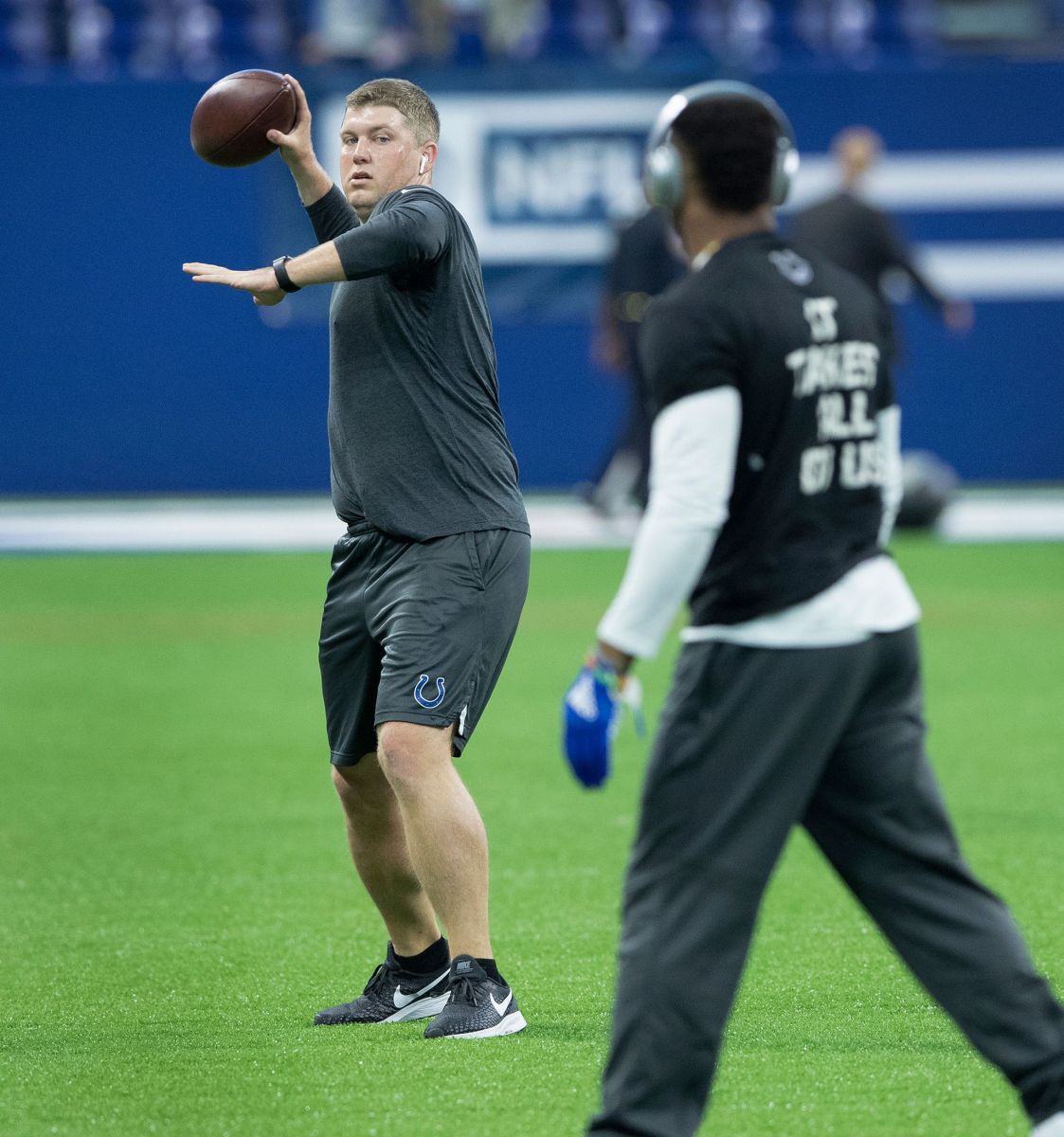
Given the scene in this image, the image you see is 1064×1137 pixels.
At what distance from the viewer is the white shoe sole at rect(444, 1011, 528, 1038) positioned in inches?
195

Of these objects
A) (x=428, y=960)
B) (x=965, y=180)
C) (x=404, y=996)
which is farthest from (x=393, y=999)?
(x=965, y=180)

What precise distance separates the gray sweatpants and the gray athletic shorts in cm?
125

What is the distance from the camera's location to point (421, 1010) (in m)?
5.25

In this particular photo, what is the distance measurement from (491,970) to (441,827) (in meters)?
0.41

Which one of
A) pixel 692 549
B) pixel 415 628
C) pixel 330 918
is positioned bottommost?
pixel 330 918

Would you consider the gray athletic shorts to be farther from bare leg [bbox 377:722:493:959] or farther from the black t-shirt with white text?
the black t-shirt with white text

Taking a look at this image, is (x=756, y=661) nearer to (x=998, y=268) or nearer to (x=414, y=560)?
(x=414, y=560)

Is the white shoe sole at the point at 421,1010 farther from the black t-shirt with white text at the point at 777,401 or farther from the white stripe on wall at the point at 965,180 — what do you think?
the white stripe on wall at the point at 965,180

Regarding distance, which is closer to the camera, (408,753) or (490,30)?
(408,753)

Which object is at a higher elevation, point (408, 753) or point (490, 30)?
point (490, 30)

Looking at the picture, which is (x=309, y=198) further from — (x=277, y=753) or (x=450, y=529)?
(x=277, y=753)

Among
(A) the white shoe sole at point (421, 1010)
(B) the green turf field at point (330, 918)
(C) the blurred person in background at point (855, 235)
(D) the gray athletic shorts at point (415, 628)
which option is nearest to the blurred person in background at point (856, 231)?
(C) the blurred person in background at point (855, 235)

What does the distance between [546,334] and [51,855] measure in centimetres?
1419

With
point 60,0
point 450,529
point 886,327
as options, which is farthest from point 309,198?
point 60,0
